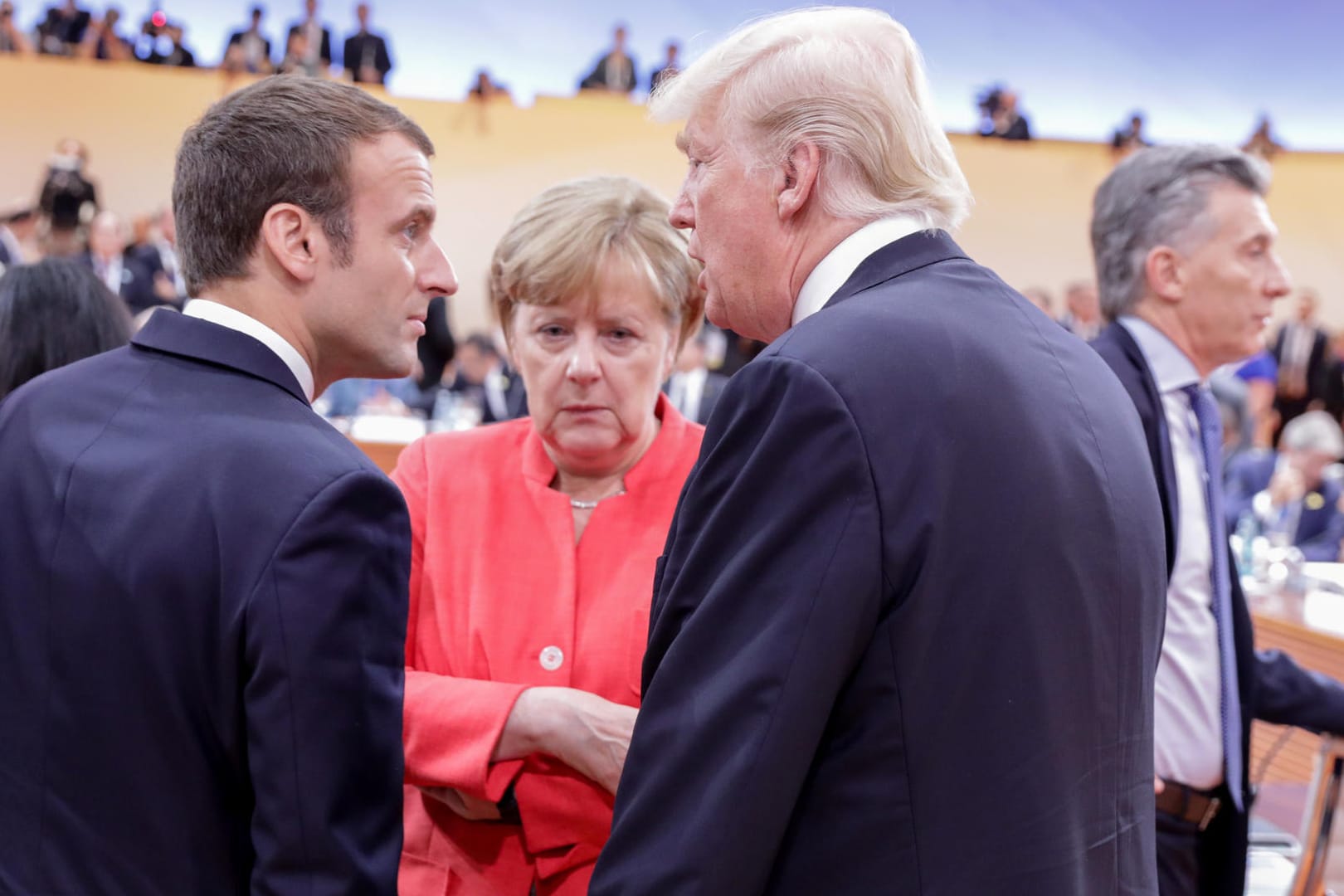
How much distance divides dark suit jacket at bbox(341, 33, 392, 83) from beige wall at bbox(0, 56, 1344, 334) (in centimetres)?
53

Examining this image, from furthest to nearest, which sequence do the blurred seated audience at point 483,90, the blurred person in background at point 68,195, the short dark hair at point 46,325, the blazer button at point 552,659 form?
the blurred seated audience at point 483,90
the blurred person in background at point 68,195
the short dark hair at point 46,325
the blazer button at point 552,659

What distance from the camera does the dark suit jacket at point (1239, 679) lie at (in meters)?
1.97

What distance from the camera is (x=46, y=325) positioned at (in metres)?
2.28

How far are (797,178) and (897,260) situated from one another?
13cm

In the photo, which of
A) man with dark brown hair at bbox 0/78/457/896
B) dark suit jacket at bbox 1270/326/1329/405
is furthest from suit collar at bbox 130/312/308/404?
dark suit jacket at bbox 1270/326/1329/405

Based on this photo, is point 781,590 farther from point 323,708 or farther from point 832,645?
point 323,708

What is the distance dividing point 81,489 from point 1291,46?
16.6 metres

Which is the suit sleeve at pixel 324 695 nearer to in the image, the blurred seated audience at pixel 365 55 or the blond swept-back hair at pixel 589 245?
the blond swept-back hair at pixel 589 245

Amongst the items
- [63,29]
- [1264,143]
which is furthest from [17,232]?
[1264,143]

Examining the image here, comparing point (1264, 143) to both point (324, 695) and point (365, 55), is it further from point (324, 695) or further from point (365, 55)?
point (324, 695)

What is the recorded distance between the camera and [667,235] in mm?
1719

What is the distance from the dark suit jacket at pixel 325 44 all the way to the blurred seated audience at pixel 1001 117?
267 inches

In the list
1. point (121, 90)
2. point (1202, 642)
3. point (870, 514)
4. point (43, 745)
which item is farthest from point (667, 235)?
point (121, 90)

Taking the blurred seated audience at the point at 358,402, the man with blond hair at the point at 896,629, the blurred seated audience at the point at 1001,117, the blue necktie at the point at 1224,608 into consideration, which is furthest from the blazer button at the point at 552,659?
the blurred seated audience at the point at 1001,117
